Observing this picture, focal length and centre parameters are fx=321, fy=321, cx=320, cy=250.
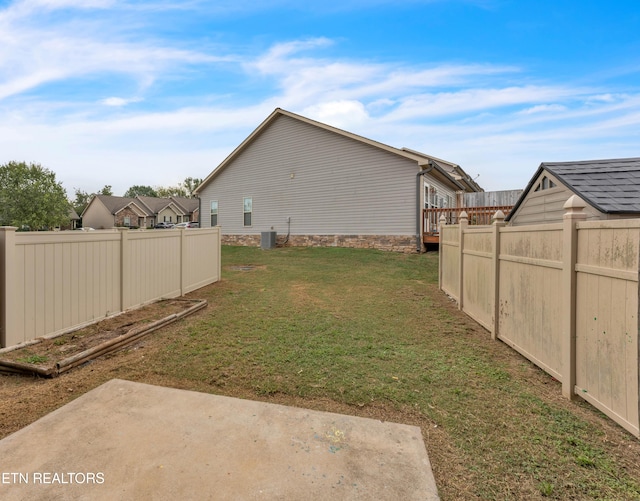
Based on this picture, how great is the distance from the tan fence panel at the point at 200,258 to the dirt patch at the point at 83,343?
188 centimetres

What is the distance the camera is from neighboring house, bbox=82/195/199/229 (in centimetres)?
4819

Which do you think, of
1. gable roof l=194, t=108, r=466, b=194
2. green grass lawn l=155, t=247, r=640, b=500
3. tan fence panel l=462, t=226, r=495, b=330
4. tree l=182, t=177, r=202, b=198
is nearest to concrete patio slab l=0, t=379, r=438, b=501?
green grass lawn l=155, t=247, r=640, b=500

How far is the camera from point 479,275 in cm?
520

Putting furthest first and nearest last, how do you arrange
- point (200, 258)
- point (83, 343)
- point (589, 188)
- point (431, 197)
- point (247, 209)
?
→ 1. point (247, 209)
2. point (431, 197)
3. point (200, 258)
4. point (589, 188)
5. point (83, 343)

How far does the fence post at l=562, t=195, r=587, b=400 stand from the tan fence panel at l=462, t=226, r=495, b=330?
1704mm

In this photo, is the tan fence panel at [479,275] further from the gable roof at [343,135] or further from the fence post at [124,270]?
the gable roof at [343,135]

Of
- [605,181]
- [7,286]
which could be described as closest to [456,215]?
[605,181]

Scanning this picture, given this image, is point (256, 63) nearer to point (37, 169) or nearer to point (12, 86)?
point (12, 86)

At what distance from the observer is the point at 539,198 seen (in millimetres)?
7914

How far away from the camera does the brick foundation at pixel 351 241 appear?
1480cm

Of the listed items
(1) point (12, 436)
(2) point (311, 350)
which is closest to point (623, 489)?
(2) point (311, 350)

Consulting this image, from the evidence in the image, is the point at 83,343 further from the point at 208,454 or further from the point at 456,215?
the point at 456,215

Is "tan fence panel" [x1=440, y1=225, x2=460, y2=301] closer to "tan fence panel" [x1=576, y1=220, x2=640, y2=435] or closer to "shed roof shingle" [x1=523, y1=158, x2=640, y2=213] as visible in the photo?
"shed roof shingle" [x1=523, y1=158, x2=640, y2=213]

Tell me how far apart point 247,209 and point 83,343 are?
15.8m
